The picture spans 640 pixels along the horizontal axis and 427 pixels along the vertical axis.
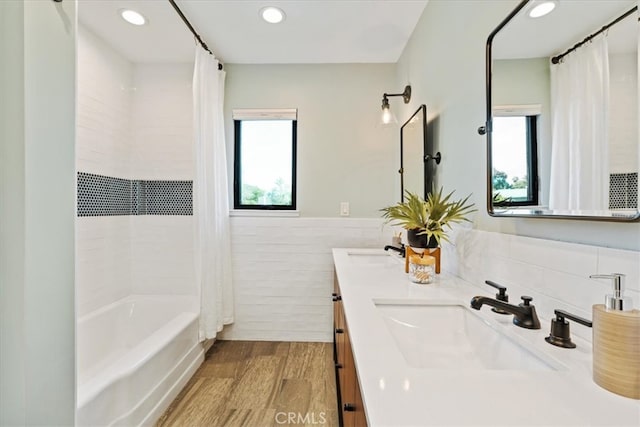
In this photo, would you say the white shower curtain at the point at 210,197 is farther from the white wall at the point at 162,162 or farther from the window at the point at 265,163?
the white wall at the point at 162,162

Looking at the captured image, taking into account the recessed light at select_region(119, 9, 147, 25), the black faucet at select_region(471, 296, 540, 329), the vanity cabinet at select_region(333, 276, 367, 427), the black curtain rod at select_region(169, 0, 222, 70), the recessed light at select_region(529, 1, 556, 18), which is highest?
the recessed light at select_region(119, 9, 147, 25)

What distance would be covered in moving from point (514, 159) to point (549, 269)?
0.37m

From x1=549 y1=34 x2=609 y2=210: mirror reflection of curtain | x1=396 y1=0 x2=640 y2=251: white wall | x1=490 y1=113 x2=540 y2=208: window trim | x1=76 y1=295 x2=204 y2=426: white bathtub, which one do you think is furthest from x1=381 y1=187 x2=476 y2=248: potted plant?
x1=76 y1=295 x2=204 y2=426: white bathtub

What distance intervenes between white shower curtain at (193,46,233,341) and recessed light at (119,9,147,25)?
1.20ft

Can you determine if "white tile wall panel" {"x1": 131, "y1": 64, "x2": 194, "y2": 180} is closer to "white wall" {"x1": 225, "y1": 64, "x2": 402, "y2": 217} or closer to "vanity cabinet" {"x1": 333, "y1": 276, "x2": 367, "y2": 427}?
"white wall" {"x1": 225, "y1": 64, "x2": 402, "y2": 217}

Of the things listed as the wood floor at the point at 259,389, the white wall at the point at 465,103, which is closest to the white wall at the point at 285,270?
the wood floor at the point at 259,389

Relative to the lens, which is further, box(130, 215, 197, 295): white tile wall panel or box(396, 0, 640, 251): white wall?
box(130, 215, 197, 295): white tile wall panel

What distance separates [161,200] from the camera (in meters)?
2.56

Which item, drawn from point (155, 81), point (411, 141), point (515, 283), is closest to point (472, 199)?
point (515, 283)

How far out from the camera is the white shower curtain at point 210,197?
2.15m

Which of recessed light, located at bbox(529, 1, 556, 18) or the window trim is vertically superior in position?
recessed light, located at bbox(529, 1, 556, 18)

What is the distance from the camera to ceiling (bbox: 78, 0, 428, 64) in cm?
186

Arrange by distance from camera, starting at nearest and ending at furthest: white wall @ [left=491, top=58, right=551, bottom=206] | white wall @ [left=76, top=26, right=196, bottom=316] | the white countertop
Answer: the white countertop
white wall @ [left=491, top=58, right=551, bottom=206]
white wall @ [left=76, top=26, right=196, bottom=316]
